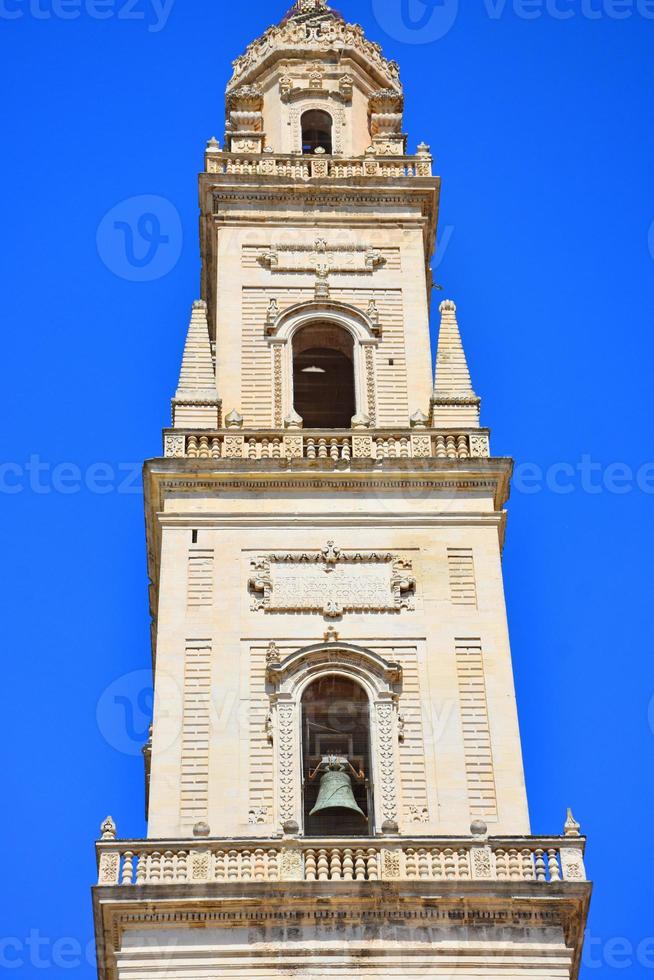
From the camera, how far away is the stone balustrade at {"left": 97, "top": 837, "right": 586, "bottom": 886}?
32562 millimetres

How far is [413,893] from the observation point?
32.3 meters

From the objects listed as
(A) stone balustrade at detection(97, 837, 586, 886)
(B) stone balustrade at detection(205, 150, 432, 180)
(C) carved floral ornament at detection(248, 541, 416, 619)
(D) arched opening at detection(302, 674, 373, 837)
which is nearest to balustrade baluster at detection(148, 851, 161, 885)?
(A) stone balustrade at detection(97, 837, 586, 886)

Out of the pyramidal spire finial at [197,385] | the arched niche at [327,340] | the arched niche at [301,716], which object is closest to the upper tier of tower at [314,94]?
the arched niche at [327,340]

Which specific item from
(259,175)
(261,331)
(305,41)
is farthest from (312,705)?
(305,41)

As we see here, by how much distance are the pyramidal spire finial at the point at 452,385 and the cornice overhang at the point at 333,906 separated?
9.75 m

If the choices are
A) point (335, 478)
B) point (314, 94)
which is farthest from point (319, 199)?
point (335, 478)

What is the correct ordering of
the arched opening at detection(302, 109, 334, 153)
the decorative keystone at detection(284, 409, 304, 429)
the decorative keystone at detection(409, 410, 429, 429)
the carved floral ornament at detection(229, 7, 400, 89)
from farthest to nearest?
the carved floral ornament at detection(229, 7, 400, 89) < the arched opening at detection(302, 109, 334, 153) < the decorative keystone at detection(409, 410, 429, 429) < the decorative keystone at detection(284, 409, 304, 429)

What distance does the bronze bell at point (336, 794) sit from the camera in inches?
1352

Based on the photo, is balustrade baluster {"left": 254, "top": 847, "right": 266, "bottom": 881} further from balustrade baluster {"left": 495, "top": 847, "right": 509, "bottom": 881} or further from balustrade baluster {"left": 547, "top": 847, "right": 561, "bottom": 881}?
balustrade baluster {"left": 547, "top": 847, "right": 561, "bottom": 881}

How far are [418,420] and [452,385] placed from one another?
3.19 feet

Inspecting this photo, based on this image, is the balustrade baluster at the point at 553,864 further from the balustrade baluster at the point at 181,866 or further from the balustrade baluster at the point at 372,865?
the balustrade baluster at the point at 181,866

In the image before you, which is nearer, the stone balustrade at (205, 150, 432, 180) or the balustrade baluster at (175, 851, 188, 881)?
the balustrade baluster at (175, 851, 188, 881)

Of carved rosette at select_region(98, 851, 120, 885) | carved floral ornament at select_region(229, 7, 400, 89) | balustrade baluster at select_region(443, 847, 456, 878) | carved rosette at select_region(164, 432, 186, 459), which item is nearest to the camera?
carved rosette at select_region(98, 851, 120, 885)

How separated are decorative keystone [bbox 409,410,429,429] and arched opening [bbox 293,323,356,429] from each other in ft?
8.04
